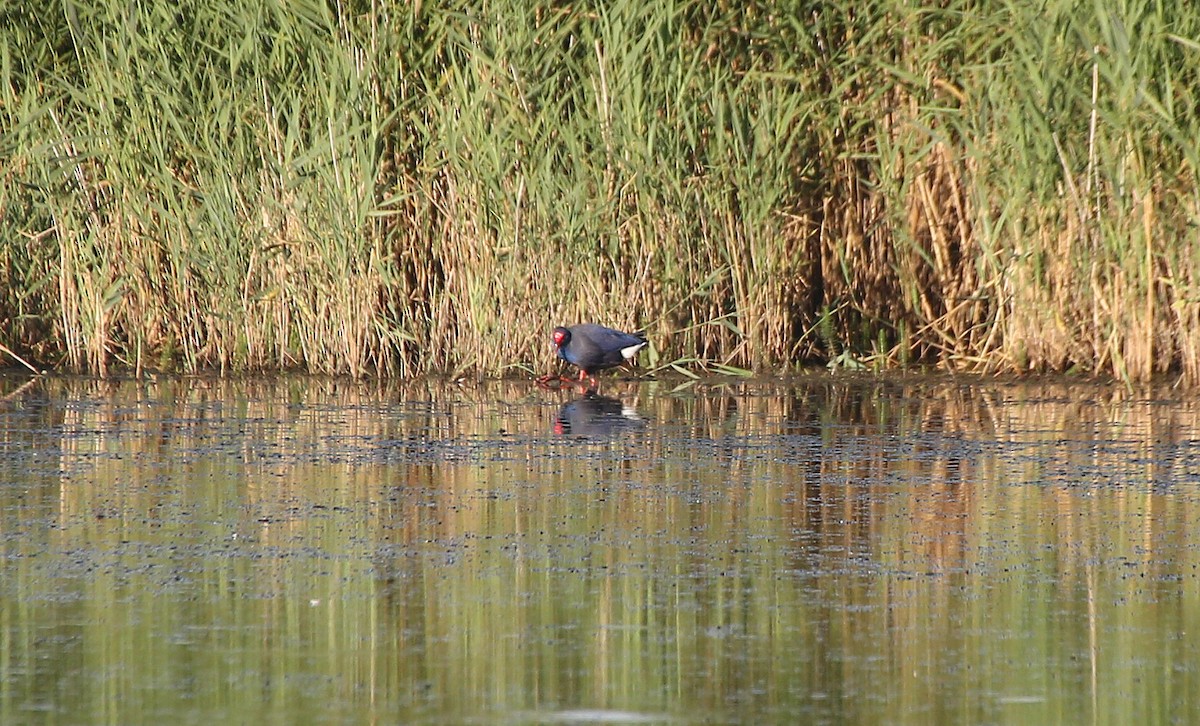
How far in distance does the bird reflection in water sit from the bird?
6.2 inches

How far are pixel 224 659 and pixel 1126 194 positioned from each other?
209 inches

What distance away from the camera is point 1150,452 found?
6363mm

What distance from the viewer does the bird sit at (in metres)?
8.28

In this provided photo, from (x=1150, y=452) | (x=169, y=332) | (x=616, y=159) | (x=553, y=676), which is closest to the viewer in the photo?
(x=553, y=676)

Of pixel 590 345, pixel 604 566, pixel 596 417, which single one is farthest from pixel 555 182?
pixel 604 566

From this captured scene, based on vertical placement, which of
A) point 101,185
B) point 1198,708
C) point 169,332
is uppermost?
point 101,185

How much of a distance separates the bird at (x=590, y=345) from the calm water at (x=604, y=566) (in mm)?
637

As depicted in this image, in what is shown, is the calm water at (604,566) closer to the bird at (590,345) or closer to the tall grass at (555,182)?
the bird at (590,345)

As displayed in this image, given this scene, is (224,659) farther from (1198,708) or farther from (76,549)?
(1198,708)

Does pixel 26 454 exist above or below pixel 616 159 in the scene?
below

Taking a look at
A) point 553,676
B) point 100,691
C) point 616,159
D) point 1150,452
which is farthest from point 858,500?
point 616,159

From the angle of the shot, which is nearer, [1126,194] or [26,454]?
[26,454]

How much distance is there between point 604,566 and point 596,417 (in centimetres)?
298

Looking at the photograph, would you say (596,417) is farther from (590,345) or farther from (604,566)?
(604,566)
